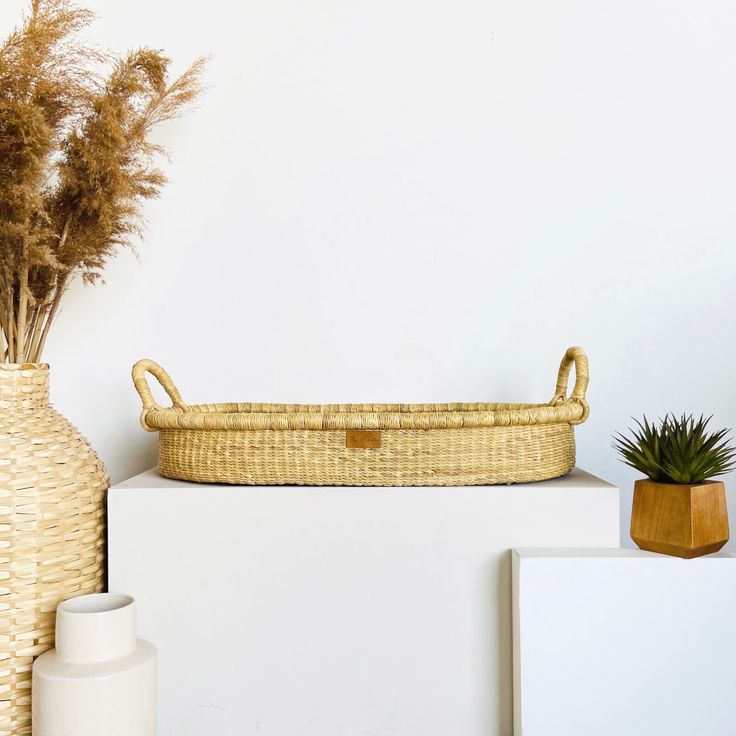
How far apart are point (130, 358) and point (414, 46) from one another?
0.95 metres

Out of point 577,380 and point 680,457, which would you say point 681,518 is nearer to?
point 680,457

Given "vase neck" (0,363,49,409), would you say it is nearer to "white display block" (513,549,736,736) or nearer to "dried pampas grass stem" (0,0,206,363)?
"dried pampas grass stem" (0,0,206,363)

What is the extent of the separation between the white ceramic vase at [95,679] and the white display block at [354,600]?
132 mm

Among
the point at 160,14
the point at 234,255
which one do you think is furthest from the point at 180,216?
the point at 160,14

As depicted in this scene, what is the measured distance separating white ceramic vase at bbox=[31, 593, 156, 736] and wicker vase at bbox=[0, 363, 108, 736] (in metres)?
0.05

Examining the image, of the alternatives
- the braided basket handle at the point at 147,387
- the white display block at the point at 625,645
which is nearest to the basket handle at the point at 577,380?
the white display block at the point at 625,645

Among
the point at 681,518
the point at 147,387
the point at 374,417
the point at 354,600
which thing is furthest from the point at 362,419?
the point at 681,518

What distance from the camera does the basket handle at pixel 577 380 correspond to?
4.38 feet

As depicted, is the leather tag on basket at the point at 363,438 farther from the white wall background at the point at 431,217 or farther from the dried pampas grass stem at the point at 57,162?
the dried pampas grass stem at the point at 57,162

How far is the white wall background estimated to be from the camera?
5.40 feet

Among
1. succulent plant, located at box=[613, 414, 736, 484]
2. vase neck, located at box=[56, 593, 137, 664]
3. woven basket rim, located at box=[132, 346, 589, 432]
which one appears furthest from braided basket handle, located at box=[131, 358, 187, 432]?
succulent plant, located at box=[613, 414, 736, 484]

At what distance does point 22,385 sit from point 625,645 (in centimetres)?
106

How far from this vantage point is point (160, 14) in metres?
1.67

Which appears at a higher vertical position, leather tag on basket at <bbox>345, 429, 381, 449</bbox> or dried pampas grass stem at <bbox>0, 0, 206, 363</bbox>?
dried pampas grass stem at <bbox>0, 0, 206, 363</bbox>
